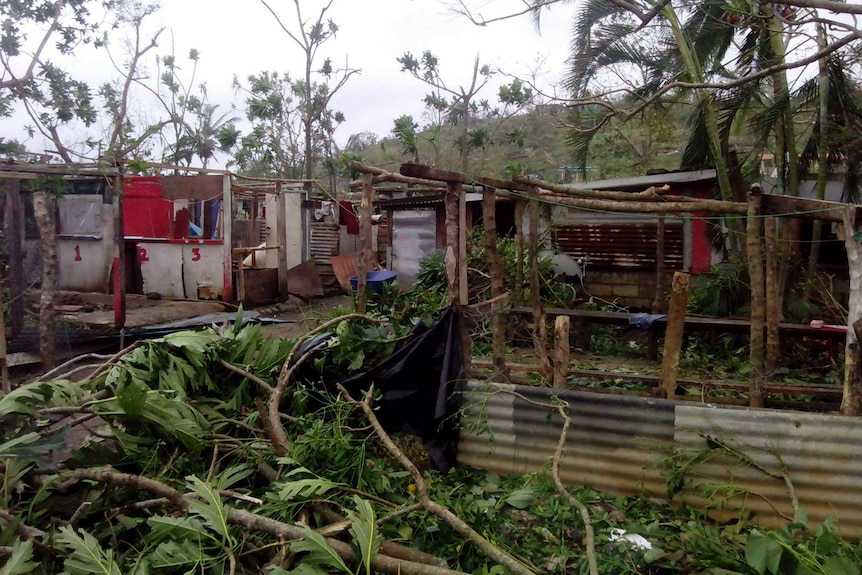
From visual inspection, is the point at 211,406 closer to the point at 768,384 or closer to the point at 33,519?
the point at 33,519

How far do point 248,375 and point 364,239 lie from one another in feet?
6.62

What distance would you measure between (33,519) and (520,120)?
2963 cm

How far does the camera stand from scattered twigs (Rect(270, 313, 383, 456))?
404 cm

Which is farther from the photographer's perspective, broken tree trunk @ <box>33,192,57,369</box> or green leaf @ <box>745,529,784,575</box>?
broken tree trunk @ <box>33,192,57,369</box>

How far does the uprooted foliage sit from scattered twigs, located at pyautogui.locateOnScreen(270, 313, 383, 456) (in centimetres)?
2

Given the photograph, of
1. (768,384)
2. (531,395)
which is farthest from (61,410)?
(768,384)

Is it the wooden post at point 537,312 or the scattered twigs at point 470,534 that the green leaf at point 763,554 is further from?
the wooden post at point 537,312

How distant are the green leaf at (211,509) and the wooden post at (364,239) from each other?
2.73m

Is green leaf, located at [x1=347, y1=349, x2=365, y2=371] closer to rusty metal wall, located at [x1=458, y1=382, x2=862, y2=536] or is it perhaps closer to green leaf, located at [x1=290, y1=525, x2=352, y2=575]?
rusty metal wall, located at [x1=458, y1=382, x2=862, y2=536]

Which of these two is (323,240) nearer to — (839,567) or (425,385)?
(425,385)

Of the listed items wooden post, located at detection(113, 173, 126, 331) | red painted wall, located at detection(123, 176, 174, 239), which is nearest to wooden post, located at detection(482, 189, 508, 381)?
wooden post, located at detection(113, 173, 126, 331)

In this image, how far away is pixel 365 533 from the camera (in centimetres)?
307

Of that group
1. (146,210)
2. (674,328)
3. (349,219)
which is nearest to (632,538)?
(674,328)

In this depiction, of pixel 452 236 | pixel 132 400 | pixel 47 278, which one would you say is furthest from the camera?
pixel 47 278
